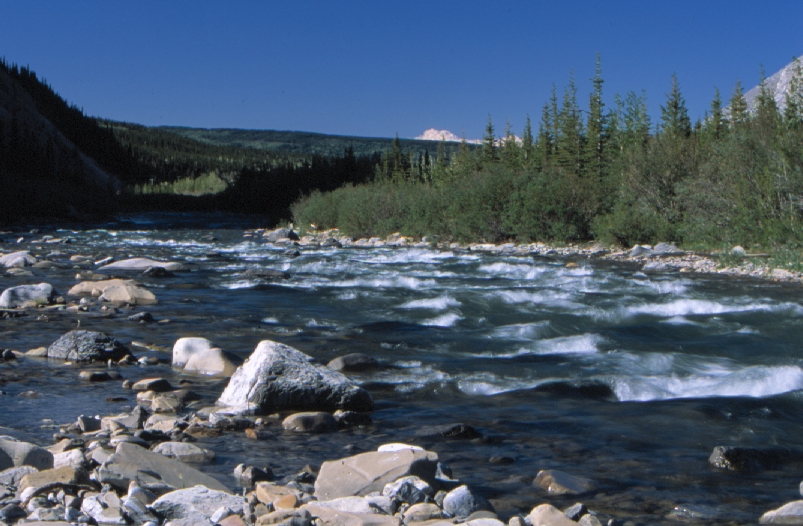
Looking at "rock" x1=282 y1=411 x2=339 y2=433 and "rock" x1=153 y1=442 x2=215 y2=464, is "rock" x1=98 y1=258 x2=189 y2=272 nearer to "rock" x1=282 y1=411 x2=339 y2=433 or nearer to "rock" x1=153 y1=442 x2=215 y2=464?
"rock" x1=282 y1=411 x2=339 y2=433

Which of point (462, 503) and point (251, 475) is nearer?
Answer: point (462, 503)

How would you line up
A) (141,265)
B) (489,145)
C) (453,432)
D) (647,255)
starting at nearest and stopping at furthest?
(453,432) → (141,265) → (647,255) → (489,145)

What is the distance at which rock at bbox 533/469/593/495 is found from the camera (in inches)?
201

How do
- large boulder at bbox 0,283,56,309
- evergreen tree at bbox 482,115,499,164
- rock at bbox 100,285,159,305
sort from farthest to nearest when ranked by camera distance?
1. evergreen tree at bbox 482,115,499,164
2. rock at bbox 100,285,159,305
3. large boulder at bbox 0,283,56,309

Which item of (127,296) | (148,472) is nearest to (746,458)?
(148,472)

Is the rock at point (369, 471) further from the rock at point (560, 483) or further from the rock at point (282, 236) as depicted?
the rock at point (282, 236)

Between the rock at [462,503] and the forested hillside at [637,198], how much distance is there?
63.6ft

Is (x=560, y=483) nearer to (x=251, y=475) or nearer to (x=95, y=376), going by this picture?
(x=251, y=475)

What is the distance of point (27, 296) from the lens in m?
13.6

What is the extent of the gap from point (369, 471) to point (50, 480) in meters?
1.98

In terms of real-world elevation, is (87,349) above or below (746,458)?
above

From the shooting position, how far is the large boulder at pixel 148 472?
15.0 feet

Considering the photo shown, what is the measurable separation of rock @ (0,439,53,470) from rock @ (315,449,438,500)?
1.86 meters

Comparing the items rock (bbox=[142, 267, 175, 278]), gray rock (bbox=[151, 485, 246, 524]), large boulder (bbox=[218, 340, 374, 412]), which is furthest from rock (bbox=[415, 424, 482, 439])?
rock (bbox=[142, 267, 175, 278])
